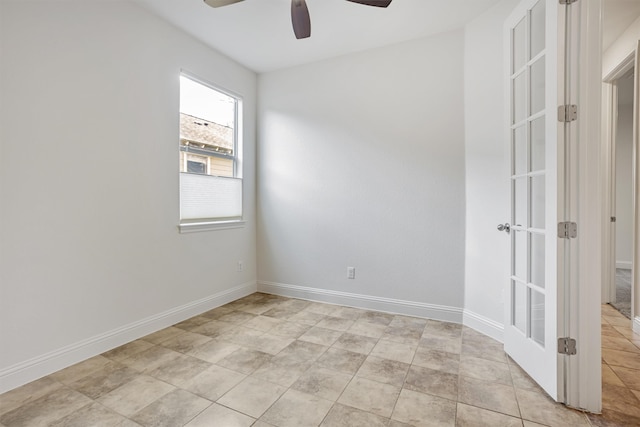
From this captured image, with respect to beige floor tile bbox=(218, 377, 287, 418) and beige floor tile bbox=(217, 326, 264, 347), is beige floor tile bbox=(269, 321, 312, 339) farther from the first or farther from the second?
beige floor tile bbox=(218, 377, 287, 418)

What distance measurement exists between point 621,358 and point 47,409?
3.65m

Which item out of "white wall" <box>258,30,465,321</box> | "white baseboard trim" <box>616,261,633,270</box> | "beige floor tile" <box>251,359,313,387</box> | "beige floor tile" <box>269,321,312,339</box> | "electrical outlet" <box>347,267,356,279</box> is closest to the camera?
"beige floor tile" <box>251,359,313,387</box>

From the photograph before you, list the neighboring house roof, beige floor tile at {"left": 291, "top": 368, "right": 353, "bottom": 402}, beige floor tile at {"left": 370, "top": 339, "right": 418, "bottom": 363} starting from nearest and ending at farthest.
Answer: beige floor tile at {"left": 291, "top": 368, "right": 353, "bottom": 402} → beige floor tile at {"left": 370, "top": 339, "right": 418, "bottom": 363} → the neighboring house roof

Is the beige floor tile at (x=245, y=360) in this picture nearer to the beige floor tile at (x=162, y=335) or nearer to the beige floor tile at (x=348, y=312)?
the beige floor tile at (x=162, y=335)

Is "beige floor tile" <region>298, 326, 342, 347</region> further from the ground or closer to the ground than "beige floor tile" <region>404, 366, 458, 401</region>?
further from the ground

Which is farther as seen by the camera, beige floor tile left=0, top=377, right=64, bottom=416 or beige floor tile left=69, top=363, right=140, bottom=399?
beige floor tile left=69, top=363, right=140, bottom=399

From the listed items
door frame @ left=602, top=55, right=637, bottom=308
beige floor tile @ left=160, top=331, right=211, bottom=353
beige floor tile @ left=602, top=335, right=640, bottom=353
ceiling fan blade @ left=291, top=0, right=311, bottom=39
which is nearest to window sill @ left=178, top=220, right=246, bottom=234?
beige floor tile @ left=160, top=331, right=211, bottom=353

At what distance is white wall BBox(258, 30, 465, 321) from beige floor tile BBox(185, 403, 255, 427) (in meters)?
1.88

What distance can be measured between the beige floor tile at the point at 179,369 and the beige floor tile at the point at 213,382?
48 mm

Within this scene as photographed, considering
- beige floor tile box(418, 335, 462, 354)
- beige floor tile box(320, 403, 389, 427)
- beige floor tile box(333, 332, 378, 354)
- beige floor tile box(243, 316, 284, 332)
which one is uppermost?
beige floor tile box(243, 316, 284, 332)

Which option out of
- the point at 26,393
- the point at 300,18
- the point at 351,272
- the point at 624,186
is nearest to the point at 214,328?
the point at 26,393

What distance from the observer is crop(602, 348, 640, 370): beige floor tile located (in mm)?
2061

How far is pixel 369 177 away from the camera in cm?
316

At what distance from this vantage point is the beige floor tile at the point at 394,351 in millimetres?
2188
